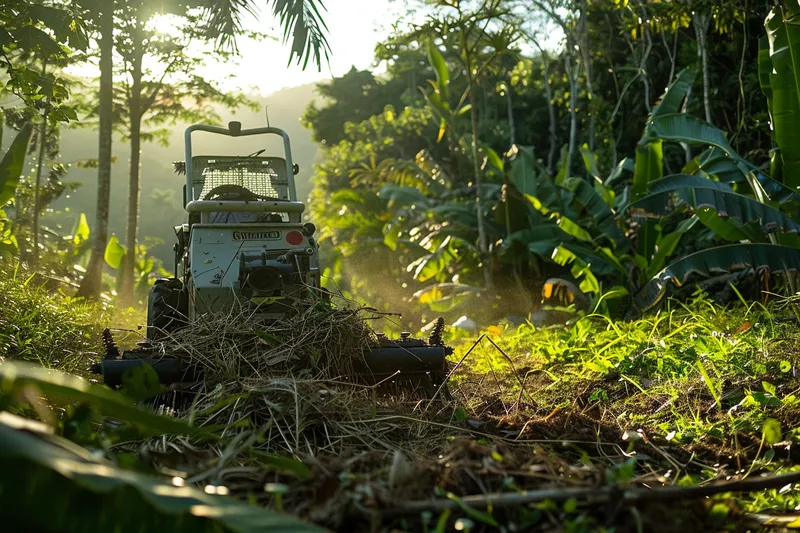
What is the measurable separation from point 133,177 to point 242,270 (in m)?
Result: 12.5

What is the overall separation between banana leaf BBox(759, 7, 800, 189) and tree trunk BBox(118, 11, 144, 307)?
12840mm

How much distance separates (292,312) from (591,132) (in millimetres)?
17181

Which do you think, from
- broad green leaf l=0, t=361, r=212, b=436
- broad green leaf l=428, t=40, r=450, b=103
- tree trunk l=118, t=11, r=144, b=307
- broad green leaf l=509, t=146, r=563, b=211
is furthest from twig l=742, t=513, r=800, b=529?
tree trunk l=118, t=11, r=144, b=307

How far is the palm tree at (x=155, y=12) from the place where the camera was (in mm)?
8953

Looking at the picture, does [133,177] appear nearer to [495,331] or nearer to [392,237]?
[392,237]

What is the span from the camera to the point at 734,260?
7.40m

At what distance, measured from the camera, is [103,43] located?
12.0m

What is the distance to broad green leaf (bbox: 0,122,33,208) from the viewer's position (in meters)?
6.41

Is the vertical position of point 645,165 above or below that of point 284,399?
above

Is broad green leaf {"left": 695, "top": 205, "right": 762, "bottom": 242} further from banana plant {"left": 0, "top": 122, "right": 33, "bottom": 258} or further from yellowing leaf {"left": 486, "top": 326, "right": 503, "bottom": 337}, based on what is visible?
banana plant {"left": 0, "top": 122, "right": 33, "bottom": 258}

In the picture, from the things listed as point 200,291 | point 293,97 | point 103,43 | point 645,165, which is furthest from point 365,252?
point 293,97

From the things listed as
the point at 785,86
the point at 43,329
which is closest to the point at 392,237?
the point at 43,329

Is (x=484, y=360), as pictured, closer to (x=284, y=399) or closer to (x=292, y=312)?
(x=292, y=312)

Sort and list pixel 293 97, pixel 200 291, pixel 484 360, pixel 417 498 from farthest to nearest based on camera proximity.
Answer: pixel 293 97 < pixel 484 360 < pixel 200 291 < pixel 417 498
